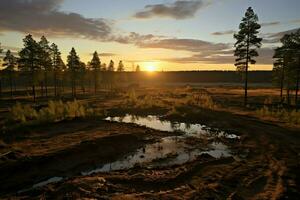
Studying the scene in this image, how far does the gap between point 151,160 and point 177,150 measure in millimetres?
3007

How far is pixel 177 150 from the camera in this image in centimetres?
1956

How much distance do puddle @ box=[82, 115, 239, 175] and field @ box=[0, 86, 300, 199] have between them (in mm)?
54

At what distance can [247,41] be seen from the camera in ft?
138

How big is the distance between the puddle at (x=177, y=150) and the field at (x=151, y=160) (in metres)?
0.05

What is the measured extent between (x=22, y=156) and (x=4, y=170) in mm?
2321

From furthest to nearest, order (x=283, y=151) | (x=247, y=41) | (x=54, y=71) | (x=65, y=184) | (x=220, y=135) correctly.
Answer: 1. (x=54, y=71)
2. (x=247, y=41)
3. (x=220, y=135)
4. (x=283, y=151)
5. (x=65, y=184)

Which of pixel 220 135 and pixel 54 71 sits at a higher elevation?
pixel 54 71

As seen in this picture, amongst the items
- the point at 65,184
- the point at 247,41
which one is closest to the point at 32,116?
the point at 65,184

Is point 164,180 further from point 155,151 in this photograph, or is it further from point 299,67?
point 299,67

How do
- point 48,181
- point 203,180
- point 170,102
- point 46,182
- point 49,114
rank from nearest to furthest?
point 203,180, point 46,182, point 48,181, point 49,114, point 170,102

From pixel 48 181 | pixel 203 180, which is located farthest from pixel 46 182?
pixel 203 180

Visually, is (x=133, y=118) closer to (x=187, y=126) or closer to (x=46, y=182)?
(x=187, y=126)

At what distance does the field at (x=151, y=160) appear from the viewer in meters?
11.9

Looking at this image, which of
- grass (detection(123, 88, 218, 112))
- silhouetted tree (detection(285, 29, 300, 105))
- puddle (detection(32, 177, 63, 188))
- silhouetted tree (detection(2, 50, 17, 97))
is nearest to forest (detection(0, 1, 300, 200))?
puddle (detection(32, 177, 63, 188))
